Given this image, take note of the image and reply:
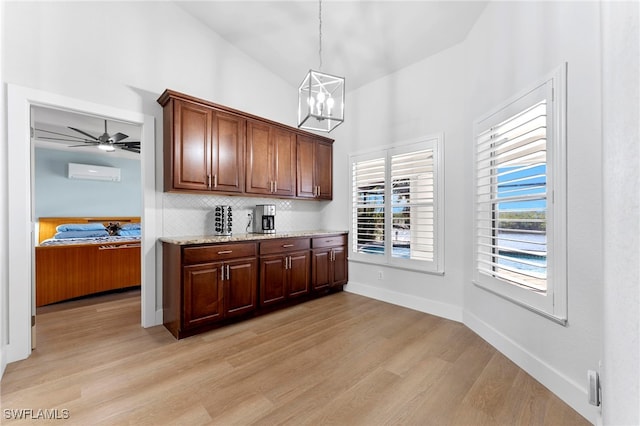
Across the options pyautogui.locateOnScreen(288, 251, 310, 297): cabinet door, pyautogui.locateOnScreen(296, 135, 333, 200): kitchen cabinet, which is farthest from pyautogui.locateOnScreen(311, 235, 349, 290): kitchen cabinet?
pyautogui.locateOnScreen(296, 135, 333, 200): kitchen cabinet

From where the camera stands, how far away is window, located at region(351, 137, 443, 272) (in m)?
3.43

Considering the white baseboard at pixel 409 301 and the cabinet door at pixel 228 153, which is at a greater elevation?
the cabinet door at pixel 228 153

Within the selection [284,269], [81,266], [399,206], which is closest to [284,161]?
[284,269]

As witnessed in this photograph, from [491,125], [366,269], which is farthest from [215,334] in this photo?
[491,125]

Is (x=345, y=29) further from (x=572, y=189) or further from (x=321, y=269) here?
(x=321, y=269)

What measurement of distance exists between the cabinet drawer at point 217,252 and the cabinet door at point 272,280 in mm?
239

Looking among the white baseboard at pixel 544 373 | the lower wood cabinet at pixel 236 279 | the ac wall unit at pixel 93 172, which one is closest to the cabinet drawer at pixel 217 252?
the lower wood cabinet at pixel 236 279

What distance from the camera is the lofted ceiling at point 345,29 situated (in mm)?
2926

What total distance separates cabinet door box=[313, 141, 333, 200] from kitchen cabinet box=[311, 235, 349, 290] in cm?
78

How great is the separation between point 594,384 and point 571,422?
1.16 meters

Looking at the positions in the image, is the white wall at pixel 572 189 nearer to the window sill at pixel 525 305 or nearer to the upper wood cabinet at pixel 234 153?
the window sill at pixel 525 305

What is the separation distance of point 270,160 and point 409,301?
265 cm

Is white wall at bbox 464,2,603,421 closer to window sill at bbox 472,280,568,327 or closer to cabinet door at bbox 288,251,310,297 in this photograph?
window sill at bbox 472,280,568,327

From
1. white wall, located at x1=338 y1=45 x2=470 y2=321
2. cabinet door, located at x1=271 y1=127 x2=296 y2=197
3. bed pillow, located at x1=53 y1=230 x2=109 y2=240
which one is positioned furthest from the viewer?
bed pillow, located at x1=53 y1=230 x2=109 y2=240
